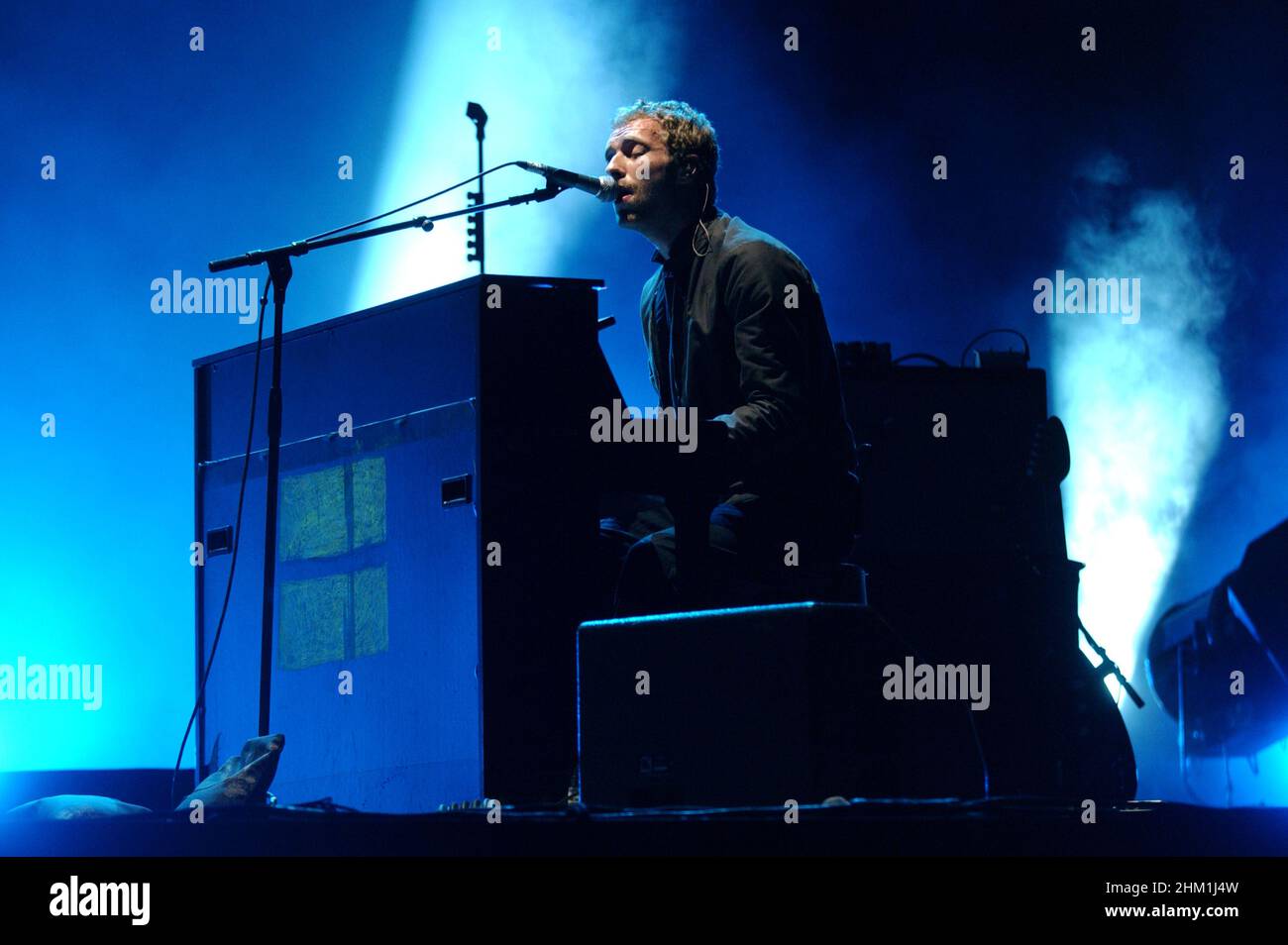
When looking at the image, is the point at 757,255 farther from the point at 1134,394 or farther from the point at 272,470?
the point at 1134,394

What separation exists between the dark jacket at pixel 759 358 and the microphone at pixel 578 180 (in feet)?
0.48

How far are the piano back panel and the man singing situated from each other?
0.20 meters

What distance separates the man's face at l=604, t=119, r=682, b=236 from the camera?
2.86 metres

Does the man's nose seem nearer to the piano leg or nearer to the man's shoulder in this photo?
the man's shoulder

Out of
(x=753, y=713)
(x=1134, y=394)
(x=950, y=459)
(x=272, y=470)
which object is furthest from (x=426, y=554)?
(x=1134, y=394)

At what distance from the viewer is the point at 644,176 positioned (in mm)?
2861

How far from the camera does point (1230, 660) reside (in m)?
4.12

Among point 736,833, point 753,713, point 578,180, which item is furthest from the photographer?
point 578,180


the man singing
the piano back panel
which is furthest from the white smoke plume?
the piano back panel

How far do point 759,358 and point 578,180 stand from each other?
0.45m

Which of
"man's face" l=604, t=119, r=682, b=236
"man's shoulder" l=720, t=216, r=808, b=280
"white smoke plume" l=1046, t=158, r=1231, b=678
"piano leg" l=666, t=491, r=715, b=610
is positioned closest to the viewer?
"piano leg" l=666, t=491, r=715, b=610
